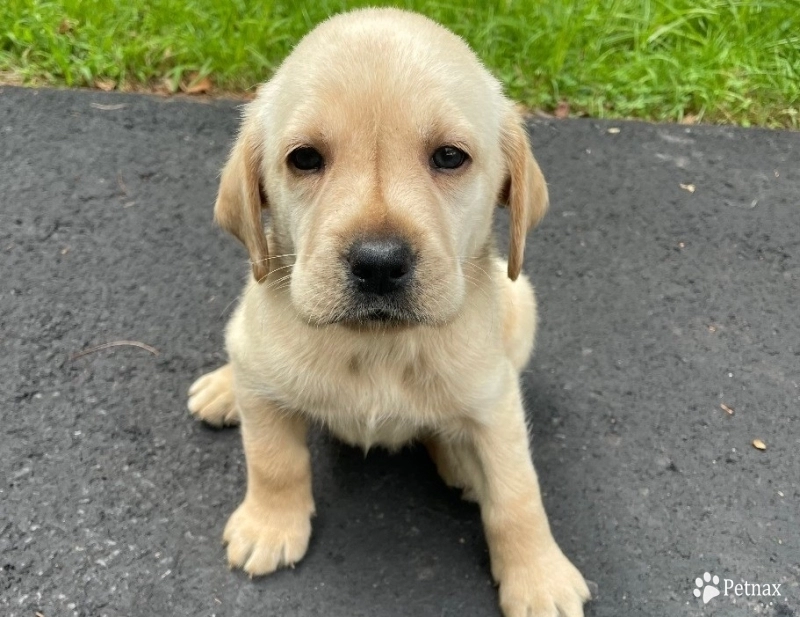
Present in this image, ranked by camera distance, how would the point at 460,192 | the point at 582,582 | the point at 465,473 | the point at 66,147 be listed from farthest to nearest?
the point at 66,147 < the point at 465,473 < the point at 582,582 < the point at 460,192

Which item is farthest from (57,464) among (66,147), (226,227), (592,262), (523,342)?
(592,262)

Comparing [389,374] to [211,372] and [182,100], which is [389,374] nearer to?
[211,372]

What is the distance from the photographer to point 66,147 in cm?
433

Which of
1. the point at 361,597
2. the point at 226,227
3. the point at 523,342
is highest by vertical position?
the point at 226,227

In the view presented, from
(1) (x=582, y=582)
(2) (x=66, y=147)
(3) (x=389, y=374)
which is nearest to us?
(3) (x=389, y=374)

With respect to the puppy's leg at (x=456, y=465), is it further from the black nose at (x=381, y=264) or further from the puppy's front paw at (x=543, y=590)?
the black nose at (x=381, y=264)

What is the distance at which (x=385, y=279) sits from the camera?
193 cm

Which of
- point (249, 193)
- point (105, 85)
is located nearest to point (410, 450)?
point (249, 193)

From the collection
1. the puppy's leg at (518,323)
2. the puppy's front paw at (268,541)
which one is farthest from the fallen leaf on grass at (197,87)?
the puppy's front paw at (268,541)

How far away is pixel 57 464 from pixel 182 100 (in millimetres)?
2686

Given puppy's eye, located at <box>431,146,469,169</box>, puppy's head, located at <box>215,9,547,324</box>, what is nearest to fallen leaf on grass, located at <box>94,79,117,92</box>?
puppy's head, located at <box>215,9,547,324</box>

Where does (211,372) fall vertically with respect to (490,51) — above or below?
below

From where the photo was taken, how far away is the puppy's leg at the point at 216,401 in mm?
2994

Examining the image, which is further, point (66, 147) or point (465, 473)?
point (66, 147)
